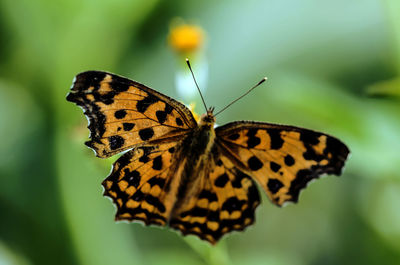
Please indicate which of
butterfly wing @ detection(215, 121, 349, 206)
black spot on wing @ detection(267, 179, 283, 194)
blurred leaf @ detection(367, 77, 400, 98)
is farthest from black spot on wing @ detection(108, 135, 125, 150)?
blurred leaf @ detection(367, 77, 400, 98)

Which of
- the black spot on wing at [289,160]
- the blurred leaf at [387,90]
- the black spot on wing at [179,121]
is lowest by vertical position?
the black spot on wing at [289,160]

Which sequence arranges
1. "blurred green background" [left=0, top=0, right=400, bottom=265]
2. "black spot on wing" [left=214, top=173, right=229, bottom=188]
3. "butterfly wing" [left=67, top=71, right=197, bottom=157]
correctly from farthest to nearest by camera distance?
"blurred green background" [left=0, top=0, right=400, bottom=265] < "black spot on wing" [left=214, top=173, right=229, bottom=188] < "butterfly wing" [left=67, top=71, right=197, bottom=157]

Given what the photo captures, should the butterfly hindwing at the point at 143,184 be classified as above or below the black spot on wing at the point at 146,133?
below

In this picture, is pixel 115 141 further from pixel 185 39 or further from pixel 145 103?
pixel 185 39

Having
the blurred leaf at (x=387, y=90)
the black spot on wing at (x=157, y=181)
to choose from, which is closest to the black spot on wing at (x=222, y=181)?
the black spot on wing at (x=157, y=181)

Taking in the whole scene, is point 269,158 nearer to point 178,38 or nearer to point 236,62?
point 178,38

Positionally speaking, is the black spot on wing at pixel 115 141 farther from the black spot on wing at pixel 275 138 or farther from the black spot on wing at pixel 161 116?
the black spot on wing at pixel 275 138

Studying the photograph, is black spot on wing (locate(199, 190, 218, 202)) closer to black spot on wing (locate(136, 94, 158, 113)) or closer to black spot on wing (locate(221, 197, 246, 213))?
black spot on wing (locate(221, 197, 246, 213))
